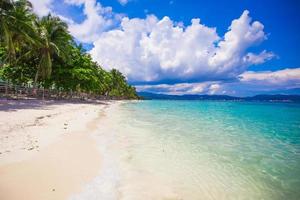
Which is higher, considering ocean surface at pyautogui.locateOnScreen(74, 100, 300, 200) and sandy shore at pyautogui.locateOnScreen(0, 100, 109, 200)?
sandy shore at pyautogui.locateOnScreen(0, 100, 109, 200)

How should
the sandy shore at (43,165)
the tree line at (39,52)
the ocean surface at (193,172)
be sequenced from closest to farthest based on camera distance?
the sandy shore at (43,165) < the ocean surface at (193,172) < the tree line at (39,52)

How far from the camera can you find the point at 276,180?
6.03 metres

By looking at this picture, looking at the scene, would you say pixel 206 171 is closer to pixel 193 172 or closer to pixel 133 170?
pixel 193 172

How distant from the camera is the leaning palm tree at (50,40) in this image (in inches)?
1208

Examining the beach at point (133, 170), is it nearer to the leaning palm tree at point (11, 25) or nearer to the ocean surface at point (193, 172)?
the ocean surface at point (193, 172)

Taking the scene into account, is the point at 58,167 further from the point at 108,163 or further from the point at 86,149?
the point at 86,149

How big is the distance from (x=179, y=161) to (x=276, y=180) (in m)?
2.53

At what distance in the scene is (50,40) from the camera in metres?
32.5

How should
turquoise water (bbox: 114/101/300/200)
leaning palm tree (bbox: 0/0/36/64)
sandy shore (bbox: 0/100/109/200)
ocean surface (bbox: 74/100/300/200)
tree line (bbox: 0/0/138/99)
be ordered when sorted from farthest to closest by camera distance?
tree line (bbox: 0/0/138/99)
leaning palm tree (bbox: 0/0/36/64)
turquoise water (bbox: 114/101/300/200)
ocean surface (bbox: 74/100/300/200)
sandy shore (bbox: 0/100/109/200)

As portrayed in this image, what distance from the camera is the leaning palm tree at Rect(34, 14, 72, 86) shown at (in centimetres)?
3069

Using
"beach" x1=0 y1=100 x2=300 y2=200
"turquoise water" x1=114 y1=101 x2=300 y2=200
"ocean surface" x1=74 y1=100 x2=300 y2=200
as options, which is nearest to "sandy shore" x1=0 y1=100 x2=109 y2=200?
"beach" x1=0 y1=100 x2=300 y2=200

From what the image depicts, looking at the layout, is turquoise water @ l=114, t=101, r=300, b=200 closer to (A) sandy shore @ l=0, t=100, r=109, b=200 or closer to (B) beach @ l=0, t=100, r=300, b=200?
(B) beach @ l=0, t=100, r=300, b=200

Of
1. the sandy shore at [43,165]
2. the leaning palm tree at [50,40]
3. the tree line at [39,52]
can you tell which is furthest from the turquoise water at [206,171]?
the leaning palm tree at [50,40]

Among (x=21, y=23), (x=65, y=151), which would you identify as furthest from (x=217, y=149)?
(x=21, y=23)
